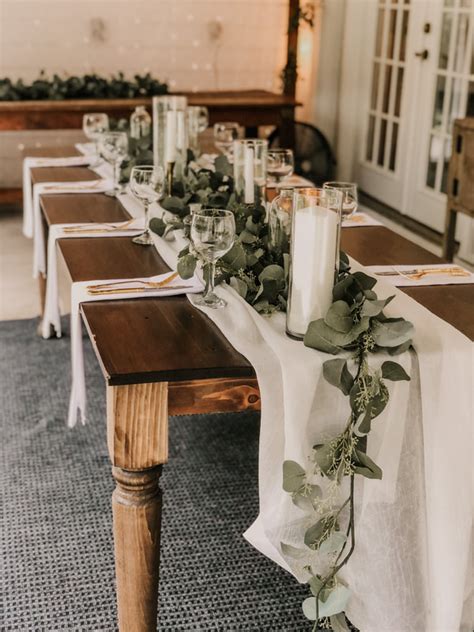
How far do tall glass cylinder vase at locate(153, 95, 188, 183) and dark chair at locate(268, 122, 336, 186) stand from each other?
303cm

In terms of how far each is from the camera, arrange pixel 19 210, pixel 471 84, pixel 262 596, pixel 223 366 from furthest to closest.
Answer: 1. pixel 19 210
2. pixel 471 84
3. pixel 262 596
4. pixel 223 366

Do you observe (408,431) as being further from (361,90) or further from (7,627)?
(361,90)

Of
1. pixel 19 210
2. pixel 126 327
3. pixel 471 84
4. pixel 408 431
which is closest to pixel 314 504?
pixel 408 431

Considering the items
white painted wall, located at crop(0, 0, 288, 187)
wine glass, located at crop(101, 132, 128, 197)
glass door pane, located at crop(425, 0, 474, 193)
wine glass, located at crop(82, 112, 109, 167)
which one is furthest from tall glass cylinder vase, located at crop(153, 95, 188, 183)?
white painted wall, located at crop(0, 0, 288, 187)

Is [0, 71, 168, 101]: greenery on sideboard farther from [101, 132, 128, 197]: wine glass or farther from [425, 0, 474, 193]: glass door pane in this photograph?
[101, 132, 128, 197]: wine glass

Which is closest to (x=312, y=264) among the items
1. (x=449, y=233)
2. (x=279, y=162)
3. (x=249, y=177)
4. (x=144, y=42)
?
(x=249, y=177)

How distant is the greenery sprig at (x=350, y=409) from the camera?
4.46 ft

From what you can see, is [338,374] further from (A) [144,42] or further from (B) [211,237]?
(A) [144,42]

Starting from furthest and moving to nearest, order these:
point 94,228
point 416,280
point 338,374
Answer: point 94,228 < point 416,280 < point 338,374

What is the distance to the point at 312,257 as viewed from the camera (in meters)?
1.43

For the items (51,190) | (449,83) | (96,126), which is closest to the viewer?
(51,190)

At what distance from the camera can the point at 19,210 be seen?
18.3 ft

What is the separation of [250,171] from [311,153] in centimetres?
381

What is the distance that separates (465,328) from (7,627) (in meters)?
1.11
